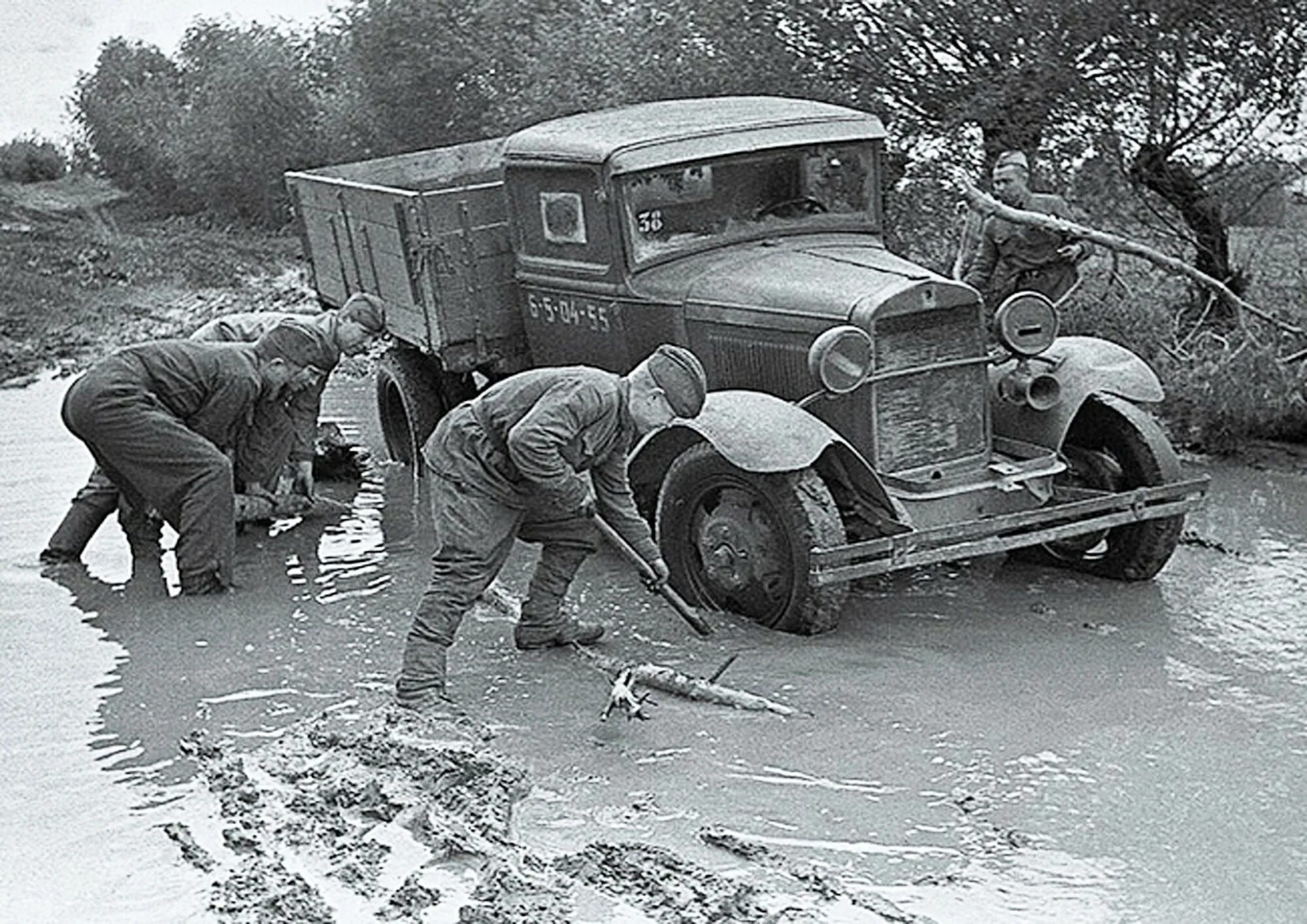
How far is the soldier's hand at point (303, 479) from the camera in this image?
9.77 meters

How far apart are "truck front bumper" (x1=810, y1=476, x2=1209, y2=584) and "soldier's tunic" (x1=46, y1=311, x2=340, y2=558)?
10.7ft

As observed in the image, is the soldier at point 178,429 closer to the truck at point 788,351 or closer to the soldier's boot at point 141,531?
the soldier's boot at point 141,531

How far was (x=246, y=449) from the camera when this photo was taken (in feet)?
30.3

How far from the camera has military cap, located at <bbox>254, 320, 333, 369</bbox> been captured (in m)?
8.84

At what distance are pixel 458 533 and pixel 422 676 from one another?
58cm

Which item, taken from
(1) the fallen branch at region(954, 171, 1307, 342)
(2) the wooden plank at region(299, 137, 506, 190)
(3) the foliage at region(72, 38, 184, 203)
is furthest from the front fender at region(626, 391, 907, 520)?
(3) the foliage at region(72, 38, 184, 203)

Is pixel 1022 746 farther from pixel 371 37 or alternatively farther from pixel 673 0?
pixel 371 37

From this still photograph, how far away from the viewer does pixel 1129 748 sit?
6.15m

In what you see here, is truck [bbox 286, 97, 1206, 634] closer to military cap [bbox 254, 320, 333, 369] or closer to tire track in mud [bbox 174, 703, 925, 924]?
military cap [bbox 254, 320, 333, 369]

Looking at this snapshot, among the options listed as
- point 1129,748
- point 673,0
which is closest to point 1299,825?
point 1129,748

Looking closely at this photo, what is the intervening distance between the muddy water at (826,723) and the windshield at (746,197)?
1.78 m

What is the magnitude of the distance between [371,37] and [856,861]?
18828mm

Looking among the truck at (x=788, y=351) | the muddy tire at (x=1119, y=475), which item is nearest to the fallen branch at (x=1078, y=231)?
the truck at (x=788, y=351)

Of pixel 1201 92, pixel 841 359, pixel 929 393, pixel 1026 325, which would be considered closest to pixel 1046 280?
pixel 1026 325
